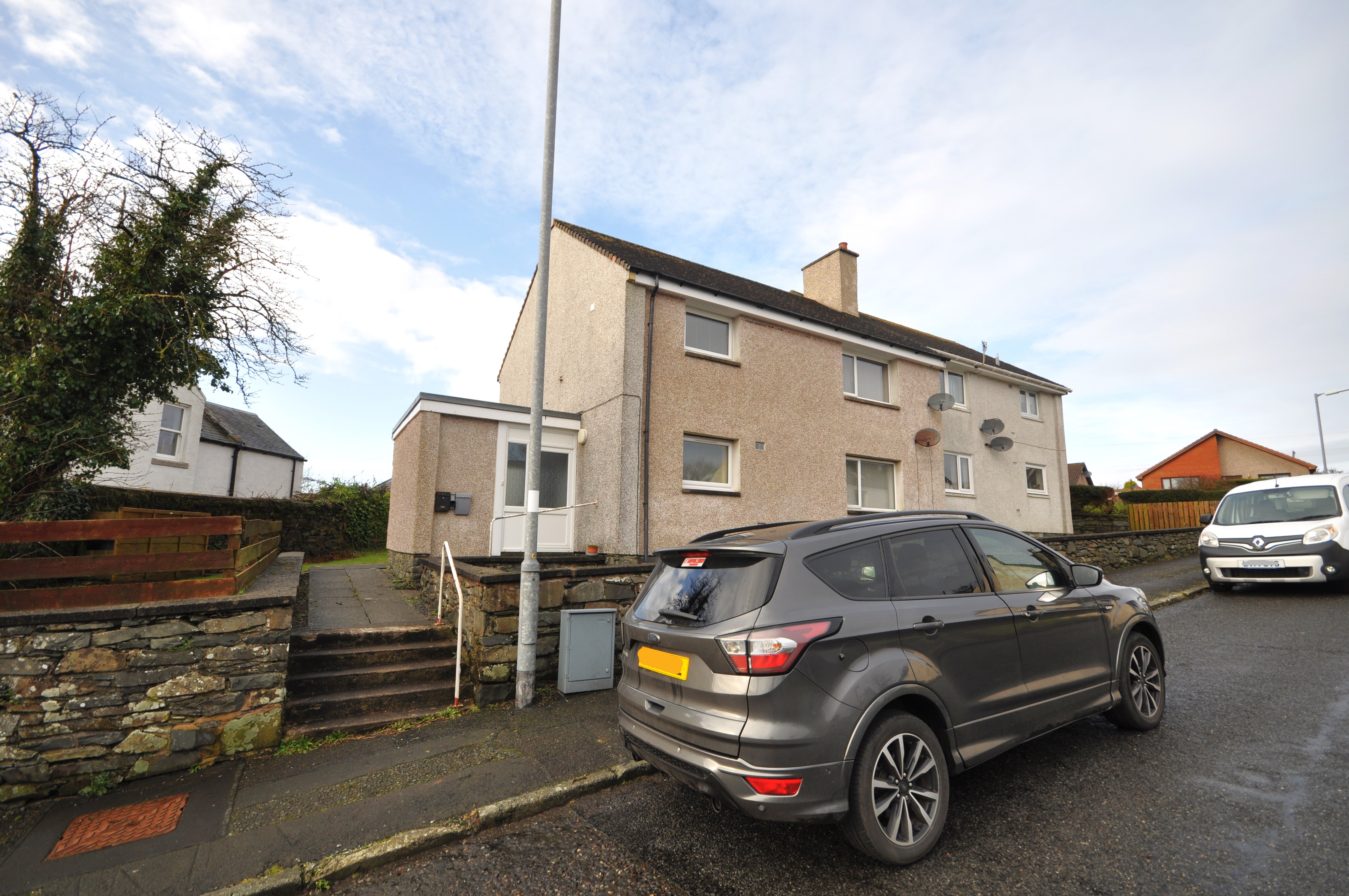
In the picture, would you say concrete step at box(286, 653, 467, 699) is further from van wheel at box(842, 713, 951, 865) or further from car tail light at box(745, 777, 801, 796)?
van wheel at box(842, 713, 951, 865)

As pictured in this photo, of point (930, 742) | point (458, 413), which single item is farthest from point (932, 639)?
point (458, 413)

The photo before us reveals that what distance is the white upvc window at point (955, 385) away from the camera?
17.4 meters

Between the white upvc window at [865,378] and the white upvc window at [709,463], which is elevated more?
the white upvc window at [865,378]

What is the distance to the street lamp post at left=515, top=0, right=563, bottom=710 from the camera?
582cm

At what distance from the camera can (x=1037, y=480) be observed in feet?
63.8

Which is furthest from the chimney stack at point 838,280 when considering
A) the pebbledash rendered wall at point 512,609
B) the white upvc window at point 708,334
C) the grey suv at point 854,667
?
the grey suv at point 854,667

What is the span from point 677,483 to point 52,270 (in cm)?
866

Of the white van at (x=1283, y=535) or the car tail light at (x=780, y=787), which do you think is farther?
the white van at (x=1283, y=535)

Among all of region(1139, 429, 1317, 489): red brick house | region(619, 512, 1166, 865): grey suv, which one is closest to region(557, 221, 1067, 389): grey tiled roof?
region(619, 512, 1166, 865): grey suv

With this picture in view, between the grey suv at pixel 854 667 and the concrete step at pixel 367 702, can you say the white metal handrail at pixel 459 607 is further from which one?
the grey suv at pixel 854 667

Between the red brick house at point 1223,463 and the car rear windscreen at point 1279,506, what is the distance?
33603 mm

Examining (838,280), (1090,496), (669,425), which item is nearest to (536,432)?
(669,425)

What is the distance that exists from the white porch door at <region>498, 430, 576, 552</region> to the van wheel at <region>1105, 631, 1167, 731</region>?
25.2 ft

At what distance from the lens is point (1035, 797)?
3.71 m
